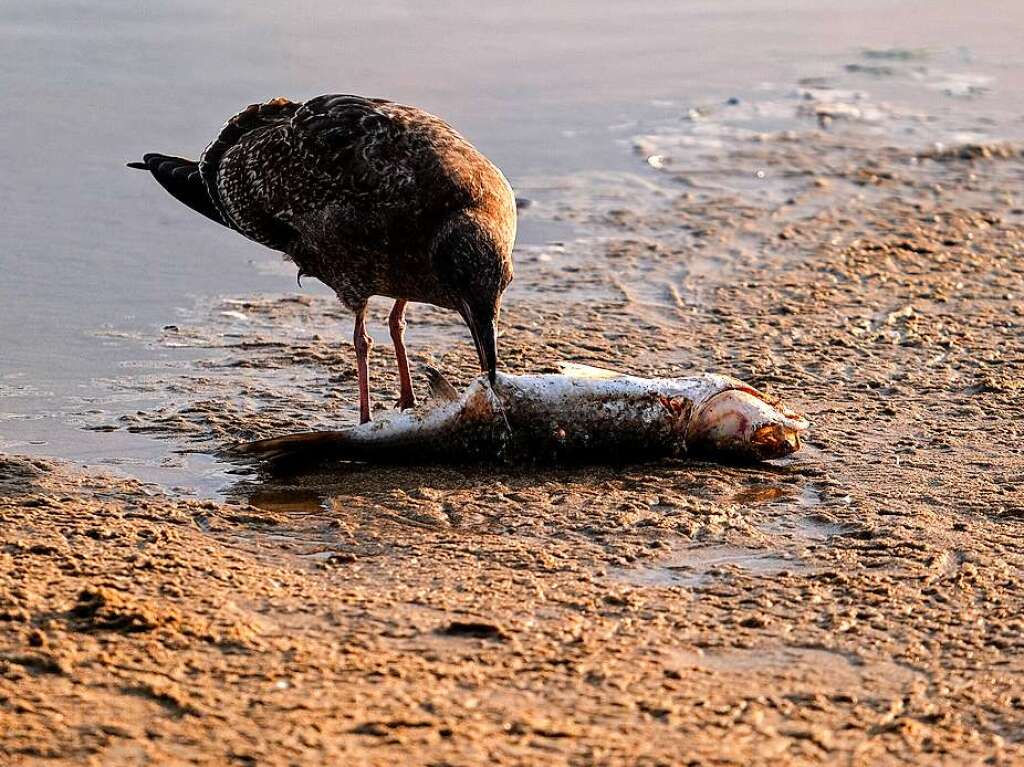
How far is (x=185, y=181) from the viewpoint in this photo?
26.4 ft

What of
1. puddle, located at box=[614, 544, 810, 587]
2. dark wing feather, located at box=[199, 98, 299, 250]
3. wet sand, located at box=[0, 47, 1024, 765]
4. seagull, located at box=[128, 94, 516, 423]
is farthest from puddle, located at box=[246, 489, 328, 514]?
dark wing feather, located at box=[199, 98, 299, 250]

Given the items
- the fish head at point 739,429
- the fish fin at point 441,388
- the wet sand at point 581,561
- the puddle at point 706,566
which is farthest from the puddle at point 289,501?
the fish head at point 739,429

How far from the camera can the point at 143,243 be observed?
31.2 feet

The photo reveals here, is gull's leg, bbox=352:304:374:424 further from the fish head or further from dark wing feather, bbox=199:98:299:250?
the fish head

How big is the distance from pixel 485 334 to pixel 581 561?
1.37 meters

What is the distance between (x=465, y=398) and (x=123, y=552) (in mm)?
1647

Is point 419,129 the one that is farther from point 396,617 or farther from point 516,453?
point 396,617

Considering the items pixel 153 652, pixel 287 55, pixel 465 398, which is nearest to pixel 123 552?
pixel 153 652

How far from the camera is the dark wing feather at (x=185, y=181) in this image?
26.2ft

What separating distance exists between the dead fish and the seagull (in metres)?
0.19

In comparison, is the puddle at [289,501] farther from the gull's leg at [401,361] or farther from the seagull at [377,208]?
the gull's leg at [401,361]

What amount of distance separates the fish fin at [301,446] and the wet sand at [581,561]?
0.12 metres

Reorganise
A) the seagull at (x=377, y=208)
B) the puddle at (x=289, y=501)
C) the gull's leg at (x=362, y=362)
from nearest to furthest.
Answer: the puddle at (x=289, y=501) < the seagull at (x=377, y=208) < the gull's leg at (x=362, y=362)

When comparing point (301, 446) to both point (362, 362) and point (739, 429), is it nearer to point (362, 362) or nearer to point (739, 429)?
point (362, 362)
